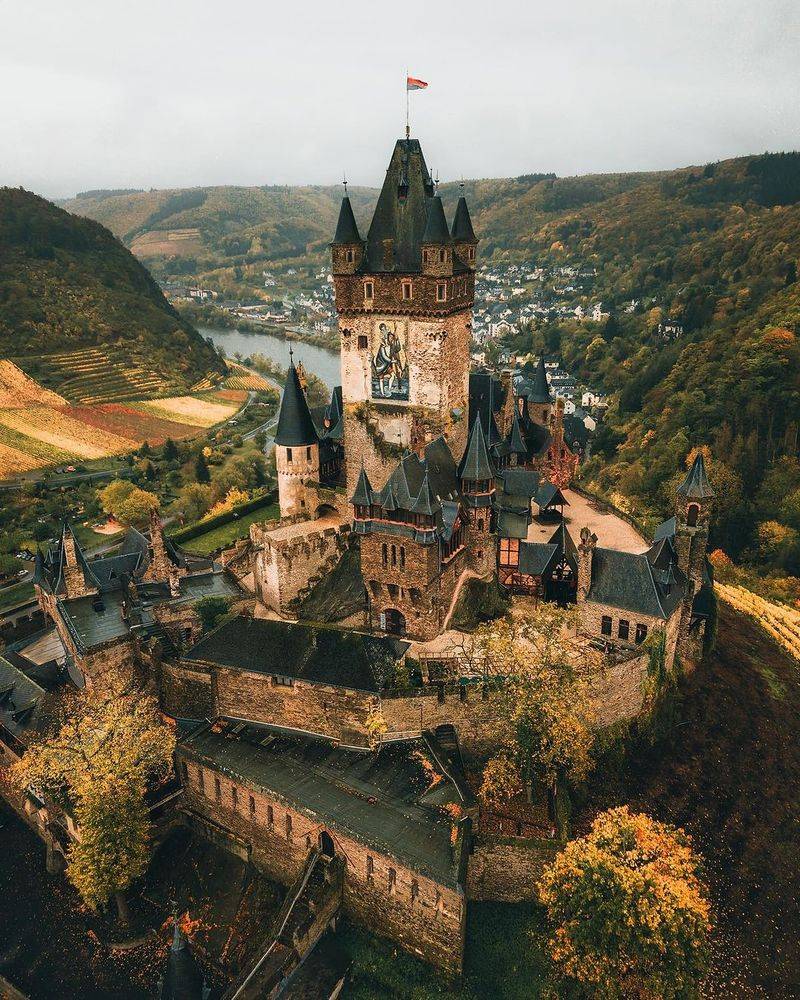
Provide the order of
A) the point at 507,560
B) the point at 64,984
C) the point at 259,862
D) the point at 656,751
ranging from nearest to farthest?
the point at 64,984 < the point at 259,862 < the point at 656,751 < the point at 507,560

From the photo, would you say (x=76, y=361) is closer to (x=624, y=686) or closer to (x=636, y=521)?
(x=636, y=521)

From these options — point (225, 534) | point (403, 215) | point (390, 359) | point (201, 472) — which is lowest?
point (201, 472)

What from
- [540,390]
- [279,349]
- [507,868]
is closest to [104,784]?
[507,868]

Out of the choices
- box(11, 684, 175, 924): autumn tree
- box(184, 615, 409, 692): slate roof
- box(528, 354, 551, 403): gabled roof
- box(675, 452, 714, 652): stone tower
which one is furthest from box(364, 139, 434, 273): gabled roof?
box(11, 684, 175, 924): autumn tree

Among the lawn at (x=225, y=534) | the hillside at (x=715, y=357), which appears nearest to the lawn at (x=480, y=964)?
the lawn at (x=225, y=534)

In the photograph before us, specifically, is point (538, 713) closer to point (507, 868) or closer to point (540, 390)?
point (507, 868)

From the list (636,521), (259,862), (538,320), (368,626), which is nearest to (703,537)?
(636,521)
